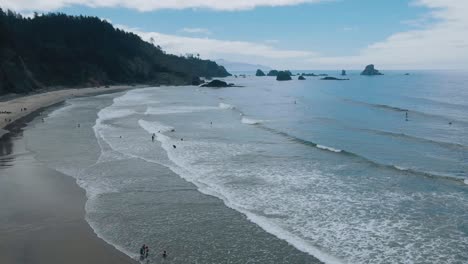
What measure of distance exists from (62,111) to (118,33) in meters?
106

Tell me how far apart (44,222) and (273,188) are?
43.8ft

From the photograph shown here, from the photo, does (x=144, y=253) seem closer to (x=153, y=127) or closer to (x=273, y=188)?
(x=273, y=188)

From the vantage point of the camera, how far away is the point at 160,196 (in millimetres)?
25938

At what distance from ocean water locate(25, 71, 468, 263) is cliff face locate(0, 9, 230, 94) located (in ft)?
211

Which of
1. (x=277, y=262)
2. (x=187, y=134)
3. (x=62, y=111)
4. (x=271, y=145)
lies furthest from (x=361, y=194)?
(x=62, y=111)

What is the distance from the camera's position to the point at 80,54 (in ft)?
465

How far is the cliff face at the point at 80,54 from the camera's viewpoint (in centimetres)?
12137

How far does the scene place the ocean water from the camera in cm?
1920

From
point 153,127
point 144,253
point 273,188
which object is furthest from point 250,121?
point 144,253

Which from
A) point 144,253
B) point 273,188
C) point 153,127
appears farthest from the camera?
point 153,127

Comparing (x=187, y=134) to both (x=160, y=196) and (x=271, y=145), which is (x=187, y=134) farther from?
(x=160, y=196)

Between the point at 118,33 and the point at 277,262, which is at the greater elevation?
the point at 118,33

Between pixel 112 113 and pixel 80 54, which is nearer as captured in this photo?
pixel 112 113

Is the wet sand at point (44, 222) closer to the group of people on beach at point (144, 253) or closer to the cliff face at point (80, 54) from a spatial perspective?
the group of people on beach at point (144, 253)
